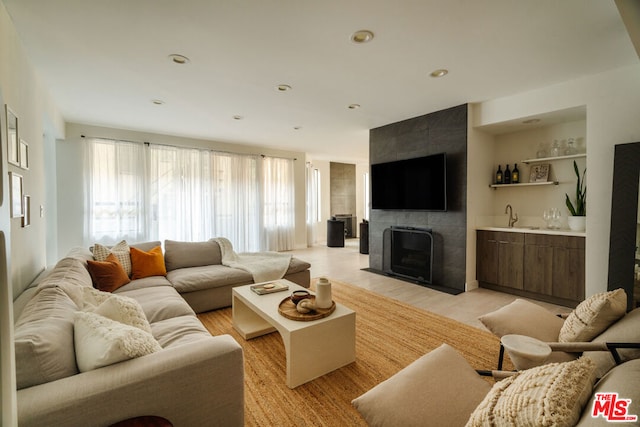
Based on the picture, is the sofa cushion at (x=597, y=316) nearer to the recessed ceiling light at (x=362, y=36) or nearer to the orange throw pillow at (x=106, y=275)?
the recessed ceiling light at (x=362, y=36)

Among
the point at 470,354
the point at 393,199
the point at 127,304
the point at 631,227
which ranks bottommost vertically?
the point at 470,354

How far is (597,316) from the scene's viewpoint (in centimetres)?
145

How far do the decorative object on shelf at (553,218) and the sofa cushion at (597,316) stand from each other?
8.77 ft

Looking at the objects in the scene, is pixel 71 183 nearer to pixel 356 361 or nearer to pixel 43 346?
pixel 43 346

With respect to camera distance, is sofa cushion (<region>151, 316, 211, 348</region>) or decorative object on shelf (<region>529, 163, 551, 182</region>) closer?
sofa cushion (<region>151, 316, 211, 348</region>)

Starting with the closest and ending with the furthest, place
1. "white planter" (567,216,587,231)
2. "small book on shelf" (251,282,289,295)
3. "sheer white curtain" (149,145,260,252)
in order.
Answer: "small book on shelf" (251,282,289,295)
"white planter" (567,216,587,231)
"sheer white curtain" (149,145,260,252)

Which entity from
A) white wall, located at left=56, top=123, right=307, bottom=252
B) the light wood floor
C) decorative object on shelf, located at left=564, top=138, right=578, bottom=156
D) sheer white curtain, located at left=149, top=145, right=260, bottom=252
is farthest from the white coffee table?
white wall, located at left=56, top=123, right=307, bottom=252

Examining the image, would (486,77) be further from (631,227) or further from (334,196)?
(334,196)

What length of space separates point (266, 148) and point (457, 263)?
4.85 meters

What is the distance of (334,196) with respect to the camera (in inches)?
364

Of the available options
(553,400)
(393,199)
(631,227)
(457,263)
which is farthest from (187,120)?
(631,227)

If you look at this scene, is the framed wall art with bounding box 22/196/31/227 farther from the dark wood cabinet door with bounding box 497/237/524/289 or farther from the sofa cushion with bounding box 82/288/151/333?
the dark wood cabinet door with bounding box 497/237/524/289

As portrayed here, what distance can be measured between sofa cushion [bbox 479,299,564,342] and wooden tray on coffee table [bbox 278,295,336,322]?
1.04 metres

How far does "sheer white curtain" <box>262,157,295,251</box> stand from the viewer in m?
6.70
